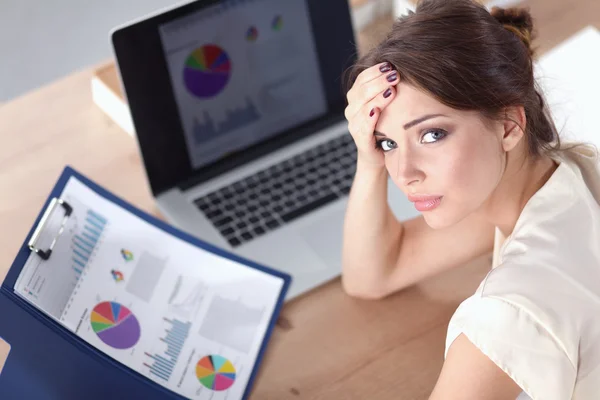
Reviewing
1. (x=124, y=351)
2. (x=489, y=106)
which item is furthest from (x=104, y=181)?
(x=489, y=106)

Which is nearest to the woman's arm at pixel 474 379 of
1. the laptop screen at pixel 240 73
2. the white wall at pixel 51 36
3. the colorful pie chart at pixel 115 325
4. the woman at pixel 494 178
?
the woman at pixel 494 178

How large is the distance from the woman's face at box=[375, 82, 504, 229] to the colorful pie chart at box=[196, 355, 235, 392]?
0.32 meters

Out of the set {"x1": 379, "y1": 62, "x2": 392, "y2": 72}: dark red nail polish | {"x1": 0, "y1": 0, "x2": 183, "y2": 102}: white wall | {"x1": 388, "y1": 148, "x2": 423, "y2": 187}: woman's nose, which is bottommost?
{"x1": 0, "y1": 0, "x2": 183, "y2": 102}: white wall

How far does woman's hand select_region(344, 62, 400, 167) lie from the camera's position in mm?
882

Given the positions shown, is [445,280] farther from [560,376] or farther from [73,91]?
[73,91]

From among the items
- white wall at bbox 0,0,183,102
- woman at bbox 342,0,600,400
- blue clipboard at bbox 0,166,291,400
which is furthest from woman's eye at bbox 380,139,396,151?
white wall at bbox 0,0,183,102

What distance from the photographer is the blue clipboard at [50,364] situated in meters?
0.92

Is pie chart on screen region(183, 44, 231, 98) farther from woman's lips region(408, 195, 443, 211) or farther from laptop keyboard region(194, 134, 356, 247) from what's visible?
woman's lips region(408, 195, 443, 211)

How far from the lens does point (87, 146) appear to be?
4.49 feet

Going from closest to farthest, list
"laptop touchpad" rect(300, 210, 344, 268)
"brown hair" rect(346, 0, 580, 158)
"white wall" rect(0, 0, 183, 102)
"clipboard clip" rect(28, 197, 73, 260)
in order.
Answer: "brown hair" rect(346, 0, 580, 158), "clipboard clip" rect(28, 197, 73, 260), "laptop touchpad" rect(300, 210, 344, 268), "white wall" rect(0, 0, 183, 102)

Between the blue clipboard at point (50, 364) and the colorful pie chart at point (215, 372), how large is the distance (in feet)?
0.18

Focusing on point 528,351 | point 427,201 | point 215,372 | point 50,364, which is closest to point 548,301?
point 528,351

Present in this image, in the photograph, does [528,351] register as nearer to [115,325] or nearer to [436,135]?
[436,135]

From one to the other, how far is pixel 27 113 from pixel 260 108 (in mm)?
401
